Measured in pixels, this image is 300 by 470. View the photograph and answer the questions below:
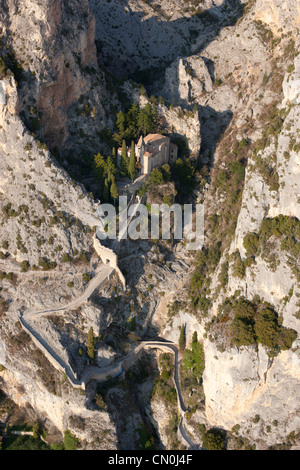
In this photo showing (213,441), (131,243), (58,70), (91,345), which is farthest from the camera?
(131,243)

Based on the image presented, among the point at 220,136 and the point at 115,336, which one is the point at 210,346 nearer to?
the point at 115,336

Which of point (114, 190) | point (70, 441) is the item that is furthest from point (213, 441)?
point (114, 190)

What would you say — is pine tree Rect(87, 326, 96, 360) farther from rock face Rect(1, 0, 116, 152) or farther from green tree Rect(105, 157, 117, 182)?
rock face Rect(1, 0, 116, 152)

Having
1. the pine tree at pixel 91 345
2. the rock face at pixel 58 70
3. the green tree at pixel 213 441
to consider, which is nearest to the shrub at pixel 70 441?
the pine tree at pixel 91 345

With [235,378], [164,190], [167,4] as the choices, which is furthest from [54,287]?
[167,4]

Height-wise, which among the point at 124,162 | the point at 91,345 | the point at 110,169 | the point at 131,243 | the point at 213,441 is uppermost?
the point at 124,162

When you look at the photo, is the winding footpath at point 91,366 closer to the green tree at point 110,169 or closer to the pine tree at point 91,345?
the pine tree at point 91,345

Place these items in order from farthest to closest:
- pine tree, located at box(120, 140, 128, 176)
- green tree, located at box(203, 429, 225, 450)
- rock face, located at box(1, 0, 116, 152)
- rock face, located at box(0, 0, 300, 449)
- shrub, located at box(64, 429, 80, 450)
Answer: pine tree, located at box(120, 140, 128, 176) < rock face, located at box(1, 0, 116, 152) < shrub, located at box(64, 429, 80, 450) < rock face, located at box(0, 0, 300, 449) < green tree, located at box(203, 429, 225, 450)

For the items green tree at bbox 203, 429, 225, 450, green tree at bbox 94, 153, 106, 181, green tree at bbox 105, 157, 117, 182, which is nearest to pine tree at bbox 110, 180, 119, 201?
green tree at bbox 105, 157, 117, 182

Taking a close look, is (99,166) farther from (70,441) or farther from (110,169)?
(70,441)
